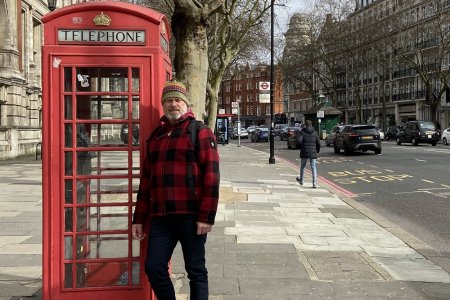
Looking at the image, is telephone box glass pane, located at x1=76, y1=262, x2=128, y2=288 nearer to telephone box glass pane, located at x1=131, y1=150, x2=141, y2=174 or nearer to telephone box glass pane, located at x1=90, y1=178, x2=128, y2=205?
telephone box glass pane, located at x1=90, y1=178, x2=128, y2=205

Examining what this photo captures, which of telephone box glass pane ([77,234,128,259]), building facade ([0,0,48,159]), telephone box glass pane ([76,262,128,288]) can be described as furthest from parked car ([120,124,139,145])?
building facade ([0,0,48,159])

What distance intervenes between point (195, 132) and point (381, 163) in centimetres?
1897

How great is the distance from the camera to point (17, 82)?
27.7 m

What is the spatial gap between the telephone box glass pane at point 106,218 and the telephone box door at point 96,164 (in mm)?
12

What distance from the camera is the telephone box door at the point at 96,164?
3.97m

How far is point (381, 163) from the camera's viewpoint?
21.3m

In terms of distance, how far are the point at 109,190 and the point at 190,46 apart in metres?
A: 4.18

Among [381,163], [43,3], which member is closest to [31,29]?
[43,3]

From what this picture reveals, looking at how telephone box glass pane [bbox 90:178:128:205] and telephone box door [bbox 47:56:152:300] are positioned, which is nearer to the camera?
telephone box door [bbox 47:56:152:300]

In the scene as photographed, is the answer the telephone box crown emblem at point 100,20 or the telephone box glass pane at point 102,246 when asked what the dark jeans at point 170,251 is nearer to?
the telephone box glass pane at point 102,246

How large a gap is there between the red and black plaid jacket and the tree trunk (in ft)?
14.8

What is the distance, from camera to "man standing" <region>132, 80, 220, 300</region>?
3.52m

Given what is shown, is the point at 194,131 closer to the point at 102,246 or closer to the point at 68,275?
the point at 102,246

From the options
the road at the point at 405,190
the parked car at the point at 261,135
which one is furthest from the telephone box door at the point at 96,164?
the parked car at the point at 261,135
